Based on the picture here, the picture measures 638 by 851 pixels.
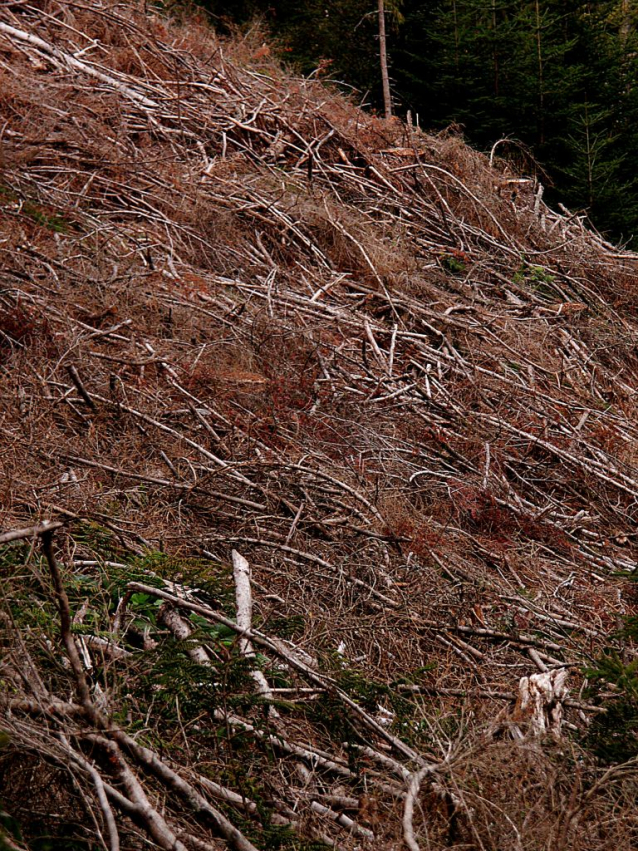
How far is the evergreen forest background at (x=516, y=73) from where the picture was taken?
1176 centimetres

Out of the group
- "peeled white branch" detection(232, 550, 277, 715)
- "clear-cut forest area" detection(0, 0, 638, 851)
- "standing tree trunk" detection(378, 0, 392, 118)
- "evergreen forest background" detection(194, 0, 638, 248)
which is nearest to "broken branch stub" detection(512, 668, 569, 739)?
"clear-cut forest area" detection(0, 0, 638, 851)

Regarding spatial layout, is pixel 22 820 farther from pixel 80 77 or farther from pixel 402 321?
pixel 80 77

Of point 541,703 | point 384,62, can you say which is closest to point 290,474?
point 541,703

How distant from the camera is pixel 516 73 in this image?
1229 centimetres

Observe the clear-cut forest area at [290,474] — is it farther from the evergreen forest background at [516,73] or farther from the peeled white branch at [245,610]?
the evergreen forest background at [516,73]

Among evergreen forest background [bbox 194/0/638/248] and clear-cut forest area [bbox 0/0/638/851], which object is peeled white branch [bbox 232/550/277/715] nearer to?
clear-cut forest area [bbox 0/0/638/851]

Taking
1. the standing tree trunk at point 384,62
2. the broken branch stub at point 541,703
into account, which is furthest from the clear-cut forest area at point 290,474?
the standing tree trunk at point 384,62

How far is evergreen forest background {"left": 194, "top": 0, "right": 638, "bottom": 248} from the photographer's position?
38.6 feet

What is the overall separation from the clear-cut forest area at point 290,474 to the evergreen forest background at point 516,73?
4.34 ft

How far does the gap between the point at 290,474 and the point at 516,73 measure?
403 inches

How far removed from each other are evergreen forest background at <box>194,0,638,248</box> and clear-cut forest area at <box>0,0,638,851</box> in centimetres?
132

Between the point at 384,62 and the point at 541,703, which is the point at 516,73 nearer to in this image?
the point at 384,62

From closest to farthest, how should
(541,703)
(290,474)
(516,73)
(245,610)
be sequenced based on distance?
1. (541,703)
2. (245,610)
3. (290,474)
4. (516,73)

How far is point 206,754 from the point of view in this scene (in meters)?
2.35
